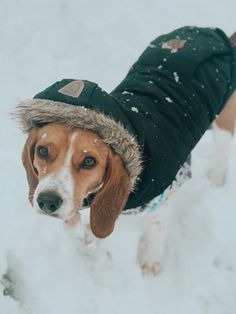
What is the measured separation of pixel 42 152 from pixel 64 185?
216mm

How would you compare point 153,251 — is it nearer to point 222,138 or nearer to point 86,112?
point 222,138

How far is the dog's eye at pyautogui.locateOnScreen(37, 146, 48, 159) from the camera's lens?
2480 mm

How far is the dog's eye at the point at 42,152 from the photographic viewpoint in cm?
248

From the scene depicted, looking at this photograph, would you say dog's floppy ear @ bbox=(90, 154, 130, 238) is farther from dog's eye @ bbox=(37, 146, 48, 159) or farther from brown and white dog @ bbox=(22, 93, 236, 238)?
dog's eye @ bbox=(37, 146, 48, 159)

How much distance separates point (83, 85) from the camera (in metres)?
2.47

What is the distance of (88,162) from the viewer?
2479mm

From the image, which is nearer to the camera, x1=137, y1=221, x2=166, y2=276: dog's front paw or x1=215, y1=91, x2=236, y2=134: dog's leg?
x1=137, y1=221, x2=166, y2=276: dog's front paw

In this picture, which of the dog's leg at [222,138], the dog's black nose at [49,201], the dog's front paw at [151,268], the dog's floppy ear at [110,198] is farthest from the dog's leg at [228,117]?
the dog's black nose at [49,201]

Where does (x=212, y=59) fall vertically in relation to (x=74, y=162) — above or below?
above

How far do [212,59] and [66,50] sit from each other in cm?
188

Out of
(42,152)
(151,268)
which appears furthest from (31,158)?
(151,268)

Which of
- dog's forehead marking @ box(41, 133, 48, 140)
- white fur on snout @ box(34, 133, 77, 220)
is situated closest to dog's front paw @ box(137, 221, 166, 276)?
white fur on snout @ box(34, 133, 77, 220)

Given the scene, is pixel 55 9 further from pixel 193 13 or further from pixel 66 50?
pixel 193 13

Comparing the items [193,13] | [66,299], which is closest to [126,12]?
[193,13]
